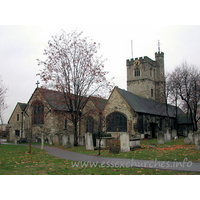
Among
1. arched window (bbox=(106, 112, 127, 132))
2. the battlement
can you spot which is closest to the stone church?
arched window (bbox=(106, 112, 127, 132))

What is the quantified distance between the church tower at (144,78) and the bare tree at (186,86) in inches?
692

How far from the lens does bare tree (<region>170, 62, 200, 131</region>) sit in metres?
30.0

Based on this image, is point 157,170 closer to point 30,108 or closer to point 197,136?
point 197,136

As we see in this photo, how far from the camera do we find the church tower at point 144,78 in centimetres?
5081

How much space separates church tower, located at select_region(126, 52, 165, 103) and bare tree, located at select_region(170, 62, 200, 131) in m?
17.6

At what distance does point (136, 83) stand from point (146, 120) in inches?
824

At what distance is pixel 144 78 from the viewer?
167 ft

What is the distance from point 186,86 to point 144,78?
20.7 m

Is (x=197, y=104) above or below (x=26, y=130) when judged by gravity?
above

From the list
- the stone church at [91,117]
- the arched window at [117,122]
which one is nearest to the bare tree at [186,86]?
the stone church at [91,117]

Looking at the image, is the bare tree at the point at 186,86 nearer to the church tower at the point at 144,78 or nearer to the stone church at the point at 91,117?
the stone church at the point at 91,117

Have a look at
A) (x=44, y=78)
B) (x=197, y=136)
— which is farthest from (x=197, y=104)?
(x=44, y=78)

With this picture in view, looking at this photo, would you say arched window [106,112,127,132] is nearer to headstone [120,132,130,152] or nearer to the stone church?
the stone church

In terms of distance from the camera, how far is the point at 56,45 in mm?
23062
